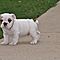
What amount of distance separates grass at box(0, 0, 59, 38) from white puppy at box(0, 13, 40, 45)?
11.7 feet

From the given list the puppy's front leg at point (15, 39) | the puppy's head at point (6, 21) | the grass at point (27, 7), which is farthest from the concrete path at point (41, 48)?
the grass at point (27, 7)

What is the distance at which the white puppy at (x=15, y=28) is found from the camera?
945cm

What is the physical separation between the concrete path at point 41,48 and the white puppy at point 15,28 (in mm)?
200

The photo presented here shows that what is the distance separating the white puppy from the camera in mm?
9445

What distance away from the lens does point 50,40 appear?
10.3 meters

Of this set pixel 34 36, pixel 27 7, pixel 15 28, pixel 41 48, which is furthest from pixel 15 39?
pixel 27 7

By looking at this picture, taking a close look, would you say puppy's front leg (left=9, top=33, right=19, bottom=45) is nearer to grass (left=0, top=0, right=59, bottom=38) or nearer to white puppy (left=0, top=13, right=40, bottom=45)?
white puppy (left=0, top=13, right=40, bottom=45)

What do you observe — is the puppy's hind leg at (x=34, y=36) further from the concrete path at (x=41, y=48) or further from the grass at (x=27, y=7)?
the grass at (x=27, y=7)

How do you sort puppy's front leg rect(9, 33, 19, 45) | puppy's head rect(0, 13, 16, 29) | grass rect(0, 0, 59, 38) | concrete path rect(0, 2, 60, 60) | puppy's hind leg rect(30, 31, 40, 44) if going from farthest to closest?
grass rect(0, 0, 59, 38), puppy's hind leg rect(30, 31, 40, 44), puppy's front leg rect(9, 33, 19, 45), puppy's head rect(0, 13, 16, 29), concrete path rect(0, 2, 60, 60)

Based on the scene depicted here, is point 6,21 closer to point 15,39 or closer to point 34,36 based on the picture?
point 15,39

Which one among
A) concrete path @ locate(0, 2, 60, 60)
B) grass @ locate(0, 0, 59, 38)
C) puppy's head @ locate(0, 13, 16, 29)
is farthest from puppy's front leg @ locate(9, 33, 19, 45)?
grass @ locate(0, 0, 59, 38)

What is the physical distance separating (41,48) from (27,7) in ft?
21.3

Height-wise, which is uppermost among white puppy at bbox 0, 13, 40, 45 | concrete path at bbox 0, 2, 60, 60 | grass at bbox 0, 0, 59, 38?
grass at bbox 0, 0, 59, 38

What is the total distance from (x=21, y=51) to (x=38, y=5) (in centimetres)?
731
